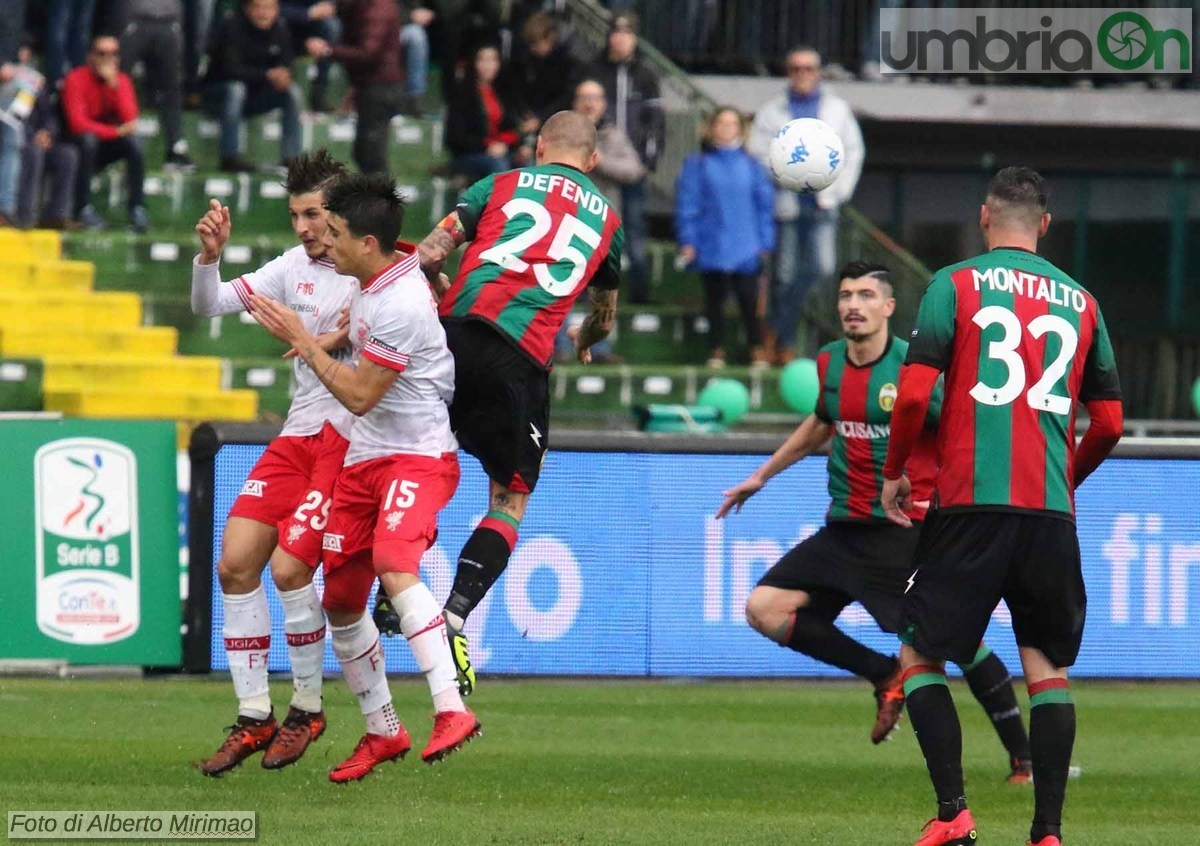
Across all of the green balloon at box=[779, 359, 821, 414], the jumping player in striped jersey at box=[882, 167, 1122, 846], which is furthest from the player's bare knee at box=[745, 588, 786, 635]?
the green balloon at box=[779, 359, 821, 414]

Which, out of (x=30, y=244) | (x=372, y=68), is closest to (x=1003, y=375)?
(x=372, y=68)

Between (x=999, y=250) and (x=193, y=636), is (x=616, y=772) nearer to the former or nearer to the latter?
(x=999, y=250)

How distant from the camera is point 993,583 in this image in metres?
6.99

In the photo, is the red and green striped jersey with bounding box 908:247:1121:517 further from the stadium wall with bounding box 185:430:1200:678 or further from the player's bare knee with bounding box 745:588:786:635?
the stadium wall with bounding box 185:430:1200:678

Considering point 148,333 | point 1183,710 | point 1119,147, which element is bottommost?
point 1183,710

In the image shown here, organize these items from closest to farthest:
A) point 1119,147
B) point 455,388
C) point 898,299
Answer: point 455,388
point 898,299
point 1119,147

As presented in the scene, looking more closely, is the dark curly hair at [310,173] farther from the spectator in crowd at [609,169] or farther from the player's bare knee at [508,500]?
the spectator in crowd at [609,169]

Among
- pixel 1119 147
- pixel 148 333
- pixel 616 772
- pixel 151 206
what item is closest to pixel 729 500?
pixel 616 772

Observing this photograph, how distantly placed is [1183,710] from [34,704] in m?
6.48

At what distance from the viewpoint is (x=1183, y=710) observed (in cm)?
1241

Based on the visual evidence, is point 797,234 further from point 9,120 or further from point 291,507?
A: point 291,507

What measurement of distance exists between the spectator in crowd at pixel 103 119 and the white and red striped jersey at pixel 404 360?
32.0ft

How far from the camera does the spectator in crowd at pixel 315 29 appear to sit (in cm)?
1953

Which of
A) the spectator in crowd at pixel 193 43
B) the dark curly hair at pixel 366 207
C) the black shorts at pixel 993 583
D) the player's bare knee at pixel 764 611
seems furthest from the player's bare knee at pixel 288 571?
the spectator in crowd at pixel 193 43
